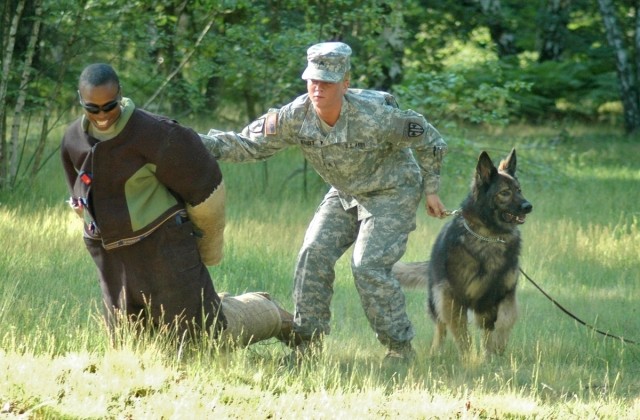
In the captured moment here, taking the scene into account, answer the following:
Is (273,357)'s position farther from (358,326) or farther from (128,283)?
(358,326)

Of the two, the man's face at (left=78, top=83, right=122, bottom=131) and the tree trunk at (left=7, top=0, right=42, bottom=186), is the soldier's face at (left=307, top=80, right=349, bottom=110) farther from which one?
the tree trunk at (left=7, top=0, right=42, bottom=186)

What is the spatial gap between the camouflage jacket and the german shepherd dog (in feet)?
4.01

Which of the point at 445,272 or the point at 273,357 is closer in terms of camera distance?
the point at 273,357

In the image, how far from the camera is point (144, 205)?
545cm

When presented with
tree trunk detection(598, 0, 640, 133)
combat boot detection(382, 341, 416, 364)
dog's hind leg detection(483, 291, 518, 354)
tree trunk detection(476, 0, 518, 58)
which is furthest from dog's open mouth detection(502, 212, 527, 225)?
tree trunk detection(476, 0, 518, 58)

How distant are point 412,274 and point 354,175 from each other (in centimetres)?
264

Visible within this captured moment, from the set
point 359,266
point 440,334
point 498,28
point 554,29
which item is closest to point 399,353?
point 359,266

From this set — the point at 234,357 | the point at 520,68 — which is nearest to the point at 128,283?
the point at 234,357

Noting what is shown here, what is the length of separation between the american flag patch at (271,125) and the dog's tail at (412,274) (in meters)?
2.84

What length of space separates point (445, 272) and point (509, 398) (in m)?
2.23

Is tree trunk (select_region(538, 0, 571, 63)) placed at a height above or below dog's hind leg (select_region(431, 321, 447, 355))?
above

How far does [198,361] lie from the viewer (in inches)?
224

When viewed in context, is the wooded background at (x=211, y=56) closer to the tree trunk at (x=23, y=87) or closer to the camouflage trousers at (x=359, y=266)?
the tree trunk at (x=23, y=87)

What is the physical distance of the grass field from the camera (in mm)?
5391
